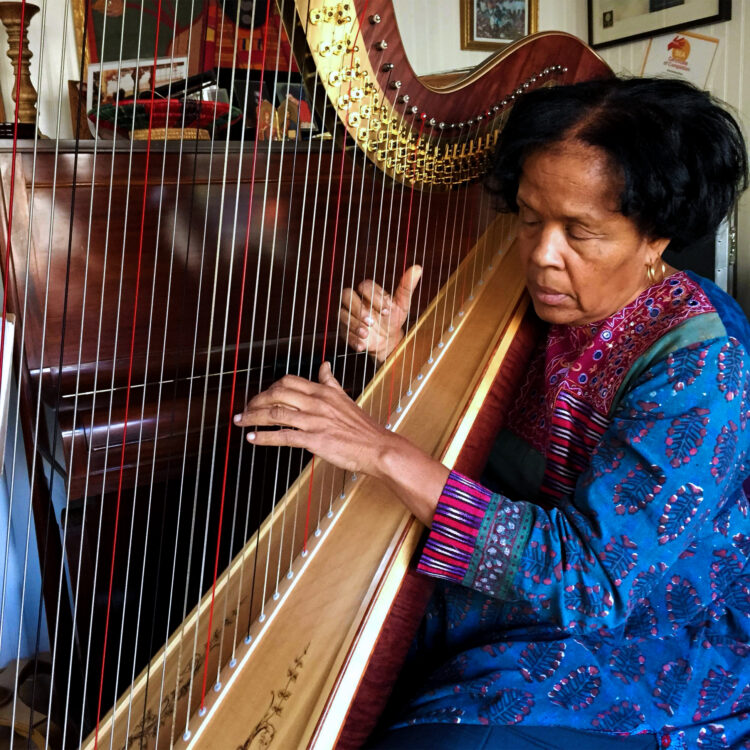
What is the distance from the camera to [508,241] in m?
1.69

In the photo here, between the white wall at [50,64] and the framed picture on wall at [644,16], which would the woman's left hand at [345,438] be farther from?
the framed picture on wall at [644,16]

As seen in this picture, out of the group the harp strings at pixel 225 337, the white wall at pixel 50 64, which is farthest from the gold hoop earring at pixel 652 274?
the white wall at pixel 50 64

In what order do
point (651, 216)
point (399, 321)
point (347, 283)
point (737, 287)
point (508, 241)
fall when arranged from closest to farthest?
1. point (651, 216)
2. point (399, 321)
3. point (508, 241)
4. point (347, 283)
5. point (737, 287)

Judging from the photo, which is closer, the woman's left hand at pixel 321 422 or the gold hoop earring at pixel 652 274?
the woman's left hand at pixel 321 422

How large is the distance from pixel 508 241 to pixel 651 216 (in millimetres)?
571

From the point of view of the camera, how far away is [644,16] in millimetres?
3086

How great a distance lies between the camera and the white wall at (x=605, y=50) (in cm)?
288

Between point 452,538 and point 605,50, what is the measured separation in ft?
9.42

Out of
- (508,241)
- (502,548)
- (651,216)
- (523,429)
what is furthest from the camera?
(508,241)

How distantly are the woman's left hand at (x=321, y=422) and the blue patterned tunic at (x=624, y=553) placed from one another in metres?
0.11

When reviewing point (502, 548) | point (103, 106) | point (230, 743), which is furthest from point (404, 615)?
point (103, 106)

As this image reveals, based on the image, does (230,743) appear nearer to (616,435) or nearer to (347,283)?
(616,435)

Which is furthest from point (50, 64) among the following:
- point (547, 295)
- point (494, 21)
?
point (547, 295)

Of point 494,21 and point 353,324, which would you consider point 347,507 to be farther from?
point 494,21
